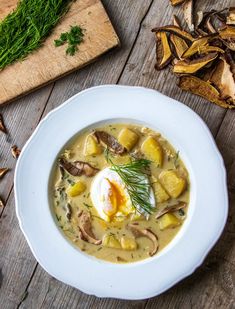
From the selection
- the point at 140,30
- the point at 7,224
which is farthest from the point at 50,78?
the point at 7,224

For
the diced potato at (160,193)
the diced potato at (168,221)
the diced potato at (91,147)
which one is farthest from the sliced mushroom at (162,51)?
the diced potato at (168,221)

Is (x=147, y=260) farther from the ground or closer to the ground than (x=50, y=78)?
closer to the ground

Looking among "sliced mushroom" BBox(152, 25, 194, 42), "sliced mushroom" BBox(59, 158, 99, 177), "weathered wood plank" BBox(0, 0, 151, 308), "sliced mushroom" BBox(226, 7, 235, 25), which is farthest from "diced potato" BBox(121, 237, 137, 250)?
"sliced mushroom" BBox(226, 7, 235, 25)

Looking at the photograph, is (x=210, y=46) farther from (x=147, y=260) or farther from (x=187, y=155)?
(x=147, y=260)

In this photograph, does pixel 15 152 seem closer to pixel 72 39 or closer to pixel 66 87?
pixel 66 87

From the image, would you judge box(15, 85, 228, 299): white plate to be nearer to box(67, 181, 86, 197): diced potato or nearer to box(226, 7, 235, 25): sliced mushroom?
box(67, 181, 86, 197): diced potato

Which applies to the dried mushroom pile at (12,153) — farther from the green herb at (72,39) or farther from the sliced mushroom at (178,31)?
the sliced mushroom at (178,31)

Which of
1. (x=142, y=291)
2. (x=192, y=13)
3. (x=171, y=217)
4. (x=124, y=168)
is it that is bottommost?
(x=142, y=291)

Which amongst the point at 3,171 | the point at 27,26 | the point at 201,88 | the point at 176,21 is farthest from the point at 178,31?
the point at 3,171
